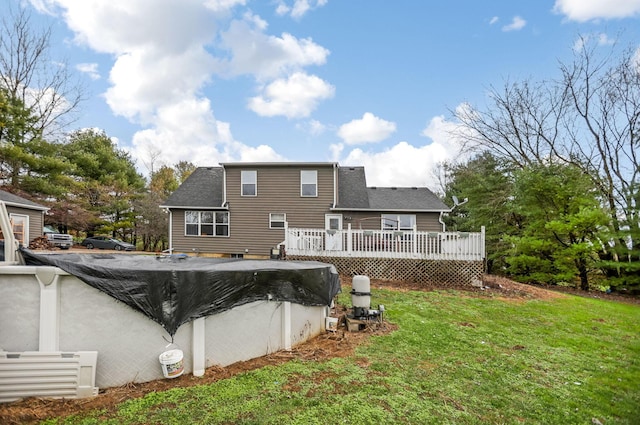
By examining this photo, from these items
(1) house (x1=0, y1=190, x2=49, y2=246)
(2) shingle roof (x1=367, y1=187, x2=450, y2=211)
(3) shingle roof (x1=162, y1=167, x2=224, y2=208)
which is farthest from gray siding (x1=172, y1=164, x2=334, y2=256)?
(1) house (x1=0, y1=190, x2=49, y2=246)

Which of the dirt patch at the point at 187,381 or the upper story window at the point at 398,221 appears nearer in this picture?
the dirt patch at the point at 187,381

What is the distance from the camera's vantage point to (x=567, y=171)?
12648mm

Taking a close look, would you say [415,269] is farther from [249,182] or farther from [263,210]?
[249,182]

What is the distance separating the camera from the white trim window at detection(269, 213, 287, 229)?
1391cm

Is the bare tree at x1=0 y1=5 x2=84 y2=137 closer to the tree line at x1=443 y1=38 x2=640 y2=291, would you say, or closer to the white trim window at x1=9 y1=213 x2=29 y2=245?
the white trim window at x1=9 y1=213 x2=29 y2=245

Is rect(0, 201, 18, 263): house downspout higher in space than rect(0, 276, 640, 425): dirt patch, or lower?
higher

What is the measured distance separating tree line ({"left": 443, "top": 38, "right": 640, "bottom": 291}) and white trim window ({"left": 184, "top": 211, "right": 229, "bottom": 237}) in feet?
42.6

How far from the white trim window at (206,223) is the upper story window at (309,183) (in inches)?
156

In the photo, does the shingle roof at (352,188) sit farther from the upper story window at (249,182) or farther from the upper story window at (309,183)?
the upper story window at (249,182)

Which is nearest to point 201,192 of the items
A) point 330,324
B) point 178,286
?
point 330,324

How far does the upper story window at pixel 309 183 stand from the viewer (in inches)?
538

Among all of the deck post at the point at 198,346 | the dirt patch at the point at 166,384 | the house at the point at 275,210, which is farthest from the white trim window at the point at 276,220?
the deck post at the point at 198,346

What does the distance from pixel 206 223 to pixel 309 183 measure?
5486 mm

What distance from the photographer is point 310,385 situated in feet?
9.61
